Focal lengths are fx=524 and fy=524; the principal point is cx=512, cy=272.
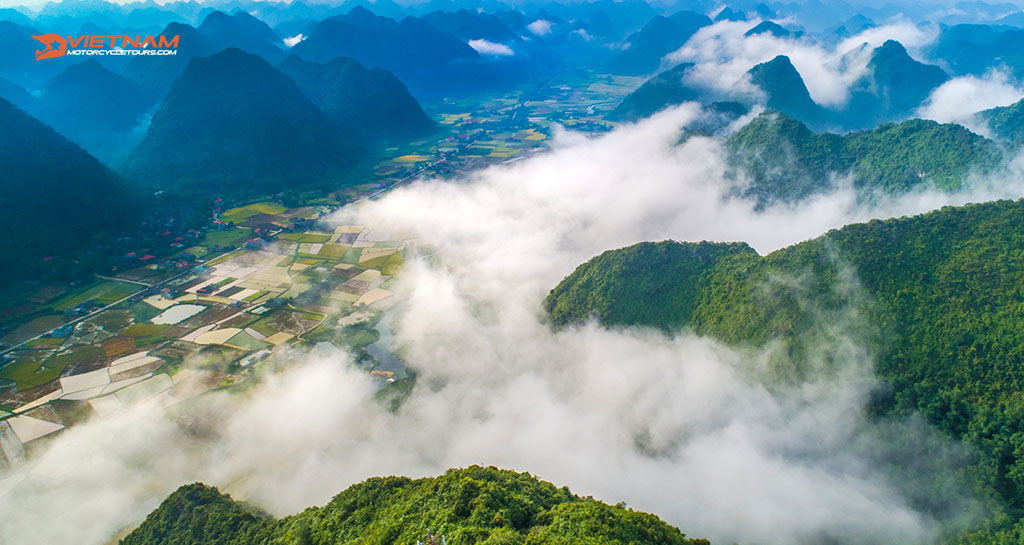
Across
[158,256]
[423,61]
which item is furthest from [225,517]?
[423,61]

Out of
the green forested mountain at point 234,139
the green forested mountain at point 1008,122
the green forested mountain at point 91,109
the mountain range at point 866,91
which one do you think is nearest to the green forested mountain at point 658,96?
the mountain range at point 866,91

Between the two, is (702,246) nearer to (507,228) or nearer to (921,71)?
(507,228)

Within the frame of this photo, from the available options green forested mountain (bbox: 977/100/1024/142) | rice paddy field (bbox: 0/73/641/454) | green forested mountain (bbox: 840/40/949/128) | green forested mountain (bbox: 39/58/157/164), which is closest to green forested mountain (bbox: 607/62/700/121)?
green forested mountain (bbox: 840/40/949/128)

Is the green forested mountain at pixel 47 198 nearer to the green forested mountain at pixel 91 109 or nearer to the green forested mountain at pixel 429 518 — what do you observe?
the green forested mountain at pixel 91 109

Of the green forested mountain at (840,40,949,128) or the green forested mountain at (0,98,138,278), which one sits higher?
the green forested mountain at (840,40,949,128)

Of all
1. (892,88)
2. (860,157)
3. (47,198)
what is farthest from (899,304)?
(892,88)

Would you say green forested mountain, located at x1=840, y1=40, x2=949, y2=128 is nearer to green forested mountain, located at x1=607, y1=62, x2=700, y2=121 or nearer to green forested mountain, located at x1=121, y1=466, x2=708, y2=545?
green forested mountain, located at x1=607, y1=62, x2=700, y2=121

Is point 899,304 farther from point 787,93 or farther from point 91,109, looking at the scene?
point 91,109
